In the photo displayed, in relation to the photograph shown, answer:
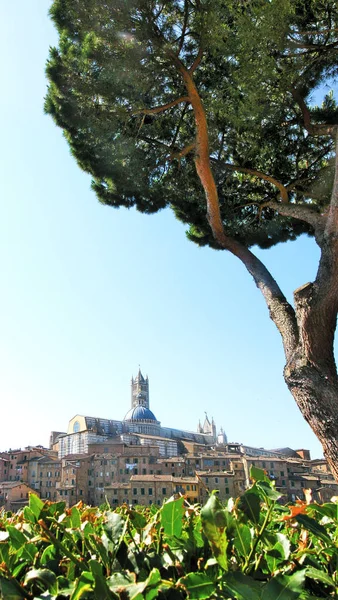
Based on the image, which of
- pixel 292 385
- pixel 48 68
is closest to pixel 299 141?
pixel 48 68

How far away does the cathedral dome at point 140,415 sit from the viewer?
80.0m

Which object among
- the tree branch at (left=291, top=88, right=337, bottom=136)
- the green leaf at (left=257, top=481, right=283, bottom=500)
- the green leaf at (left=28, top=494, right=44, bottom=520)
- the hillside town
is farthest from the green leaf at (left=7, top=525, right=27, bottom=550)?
the hillside town

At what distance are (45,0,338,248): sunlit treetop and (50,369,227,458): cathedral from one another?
165 feet

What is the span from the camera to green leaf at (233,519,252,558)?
918 millimetres

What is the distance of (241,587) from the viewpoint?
743 millimetres

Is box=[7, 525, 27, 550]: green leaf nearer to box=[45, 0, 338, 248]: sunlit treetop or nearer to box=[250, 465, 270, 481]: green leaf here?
box=[250, 465, 270, 481]: green leaf

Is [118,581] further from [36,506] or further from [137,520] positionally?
[36,506]

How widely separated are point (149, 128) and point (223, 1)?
213 cm

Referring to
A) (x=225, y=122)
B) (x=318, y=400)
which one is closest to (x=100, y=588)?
(x=318, y=400)

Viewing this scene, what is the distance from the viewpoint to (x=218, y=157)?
24.7 feet

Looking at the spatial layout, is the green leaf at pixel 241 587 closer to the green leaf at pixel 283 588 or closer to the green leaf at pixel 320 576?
the green leaf at pixel 283 588

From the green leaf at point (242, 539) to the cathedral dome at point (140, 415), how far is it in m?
81.6

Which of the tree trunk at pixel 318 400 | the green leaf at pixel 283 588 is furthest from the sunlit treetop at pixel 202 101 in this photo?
the green leaf at pixel 283 588

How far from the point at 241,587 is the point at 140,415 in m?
82.9
